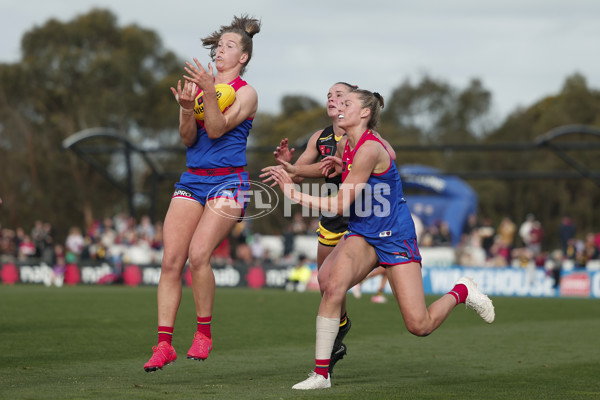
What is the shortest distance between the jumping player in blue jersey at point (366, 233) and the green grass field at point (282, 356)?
493 mm

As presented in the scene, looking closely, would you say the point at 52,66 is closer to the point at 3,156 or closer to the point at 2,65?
the point at 2,65

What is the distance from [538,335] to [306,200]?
6.72 metres

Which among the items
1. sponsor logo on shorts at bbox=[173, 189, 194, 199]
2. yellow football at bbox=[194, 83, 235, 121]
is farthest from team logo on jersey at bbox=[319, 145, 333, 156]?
sponsor logo on shorts at bbox=[173, 189, 194, 199]

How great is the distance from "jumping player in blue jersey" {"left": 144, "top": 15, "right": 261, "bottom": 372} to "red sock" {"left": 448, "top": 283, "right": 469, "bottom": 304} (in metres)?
Answer: 1.97

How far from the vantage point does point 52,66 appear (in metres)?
55.8

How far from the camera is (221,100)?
7207mm

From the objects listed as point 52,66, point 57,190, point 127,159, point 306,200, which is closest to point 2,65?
point 52,66

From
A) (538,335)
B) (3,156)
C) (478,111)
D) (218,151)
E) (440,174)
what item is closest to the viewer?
(218,151)

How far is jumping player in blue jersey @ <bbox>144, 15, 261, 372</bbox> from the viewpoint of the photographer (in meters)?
7.12

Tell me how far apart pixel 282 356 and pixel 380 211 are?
301 cm

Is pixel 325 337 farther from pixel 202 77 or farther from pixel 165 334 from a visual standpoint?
pixel 202 77

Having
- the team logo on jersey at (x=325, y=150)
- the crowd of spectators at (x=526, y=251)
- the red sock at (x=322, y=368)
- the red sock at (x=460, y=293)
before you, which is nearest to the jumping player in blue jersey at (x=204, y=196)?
the red sock at (x=322, y=368)

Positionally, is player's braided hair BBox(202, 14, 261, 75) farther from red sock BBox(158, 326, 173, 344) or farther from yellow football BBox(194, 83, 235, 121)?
red sock BBox(158, 326, 173, 344)

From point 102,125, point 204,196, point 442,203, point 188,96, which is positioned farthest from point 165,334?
point 102,125
